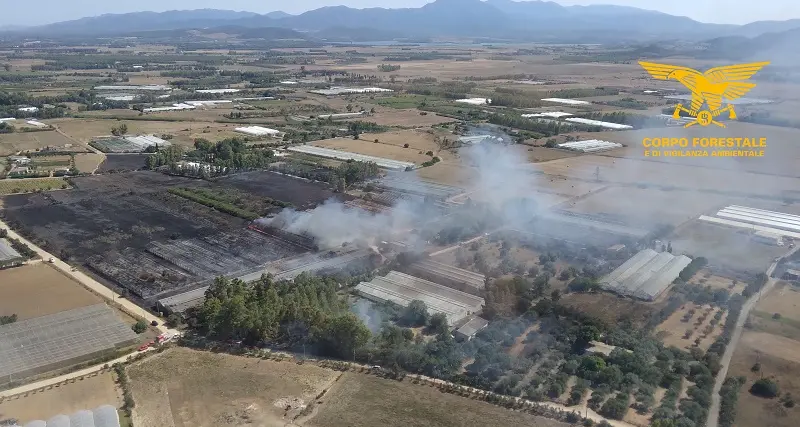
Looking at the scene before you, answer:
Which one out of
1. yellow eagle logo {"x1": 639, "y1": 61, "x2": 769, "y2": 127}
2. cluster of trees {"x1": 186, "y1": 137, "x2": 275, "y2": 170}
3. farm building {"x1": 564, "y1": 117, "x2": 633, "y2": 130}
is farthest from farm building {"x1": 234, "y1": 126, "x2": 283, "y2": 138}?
yellow eagle logo {"x1": 639, "y1": 61, "x2": 769, "y2": 127}

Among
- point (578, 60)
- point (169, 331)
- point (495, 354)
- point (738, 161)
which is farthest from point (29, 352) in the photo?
point (578, 60)

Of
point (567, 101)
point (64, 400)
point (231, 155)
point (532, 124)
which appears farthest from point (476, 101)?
point (64, 400)

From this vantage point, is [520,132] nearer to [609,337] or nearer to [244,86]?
[609,337]

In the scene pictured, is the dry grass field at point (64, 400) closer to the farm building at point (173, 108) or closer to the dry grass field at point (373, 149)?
the dry grass field at point (373, 149)

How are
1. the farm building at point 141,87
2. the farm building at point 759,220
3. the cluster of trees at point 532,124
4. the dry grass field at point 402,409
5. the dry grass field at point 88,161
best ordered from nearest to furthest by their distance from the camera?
the dry grass field at point 402,409
the farm building at point 759,220
the dry grass field at point 88,161
the cluster of trees at point 532,124
the farm building at point 141,87

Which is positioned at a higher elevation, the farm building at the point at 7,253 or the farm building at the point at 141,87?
the farm building at the point at 141,87

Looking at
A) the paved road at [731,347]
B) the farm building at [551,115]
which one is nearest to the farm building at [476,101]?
the farm building at [551,115]
